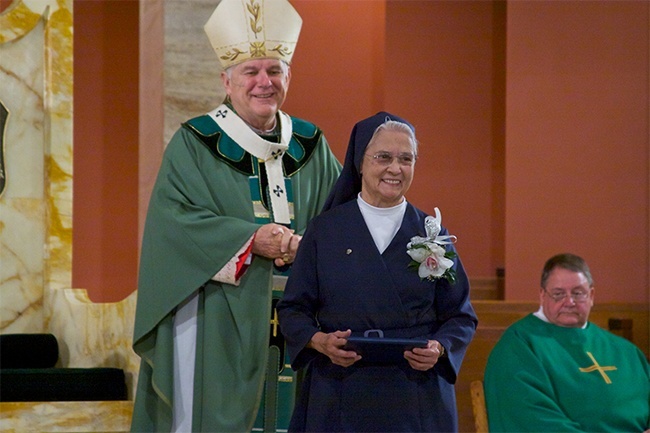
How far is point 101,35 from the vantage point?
7.70 m

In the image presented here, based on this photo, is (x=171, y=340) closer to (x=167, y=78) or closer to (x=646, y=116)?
(x=167, y=78)

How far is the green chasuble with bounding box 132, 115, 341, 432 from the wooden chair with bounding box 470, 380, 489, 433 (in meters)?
1.49

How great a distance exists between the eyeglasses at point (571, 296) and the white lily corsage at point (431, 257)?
2.39m

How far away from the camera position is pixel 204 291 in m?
4.20

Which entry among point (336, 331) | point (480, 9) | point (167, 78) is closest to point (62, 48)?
point (167, 78)

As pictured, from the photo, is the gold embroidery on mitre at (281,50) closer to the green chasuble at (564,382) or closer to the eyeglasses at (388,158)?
the eyeglasses at (388,158)

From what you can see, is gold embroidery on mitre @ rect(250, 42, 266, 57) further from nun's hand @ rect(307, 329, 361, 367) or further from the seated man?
the seated man

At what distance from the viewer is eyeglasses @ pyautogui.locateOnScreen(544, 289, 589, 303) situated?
5.62 metres

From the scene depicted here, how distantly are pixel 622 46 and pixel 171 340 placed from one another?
4.77 meters

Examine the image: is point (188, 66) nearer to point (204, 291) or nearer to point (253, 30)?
point (253, 30)

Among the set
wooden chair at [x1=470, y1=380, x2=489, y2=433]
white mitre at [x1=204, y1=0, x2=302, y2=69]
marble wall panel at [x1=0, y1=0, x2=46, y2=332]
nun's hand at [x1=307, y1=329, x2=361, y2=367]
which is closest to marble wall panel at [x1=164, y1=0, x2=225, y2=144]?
white mitre at [x1=204, y1=0, x2=302, y2=69]

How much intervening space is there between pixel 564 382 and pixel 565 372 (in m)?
0.08

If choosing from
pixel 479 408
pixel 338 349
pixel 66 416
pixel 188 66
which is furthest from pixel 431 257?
pixel 66 416

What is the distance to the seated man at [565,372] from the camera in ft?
17.0
